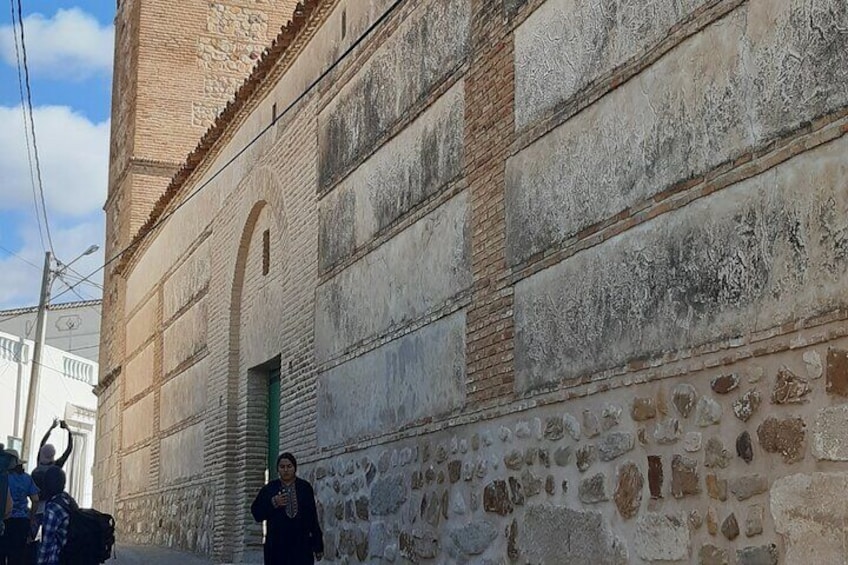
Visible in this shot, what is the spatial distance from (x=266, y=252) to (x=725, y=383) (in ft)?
30.9

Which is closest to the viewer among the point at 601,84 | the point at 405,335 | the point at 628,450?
the point at 628,450

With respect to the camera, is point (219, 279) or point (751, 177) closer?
point (751, 177)

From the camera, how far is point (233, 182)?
15.9 meters

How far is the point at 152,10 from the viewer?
24.8 meters

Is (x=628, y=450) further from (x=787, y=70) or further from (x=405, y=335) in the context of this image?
(x=405, y=335)

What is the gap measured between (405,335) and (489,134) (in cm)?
194

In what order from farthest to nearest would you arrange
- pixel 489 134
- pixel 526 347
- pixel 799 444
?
pixel 489 134
pixel 526 347
pixel 799 444

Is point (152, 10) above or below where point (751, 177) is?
above

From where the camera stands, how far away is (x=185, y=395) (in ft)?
59.5

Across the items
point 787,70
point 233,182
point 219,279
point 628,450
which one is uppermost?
point 233,182

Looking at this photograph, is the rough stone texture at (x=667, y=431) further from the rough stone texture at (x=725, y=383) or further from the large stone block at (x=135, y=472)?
the large stone block at (x=135, y=472)

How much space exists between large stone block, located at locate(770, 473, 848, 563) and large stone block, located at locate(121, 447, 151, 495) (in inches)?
646

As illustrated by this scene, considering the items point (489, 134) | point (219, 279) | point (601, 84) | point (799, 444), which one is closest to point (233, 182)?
point (219, 279)

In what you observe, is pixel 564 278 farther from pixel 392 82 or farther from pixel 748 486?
pixel 392 82
